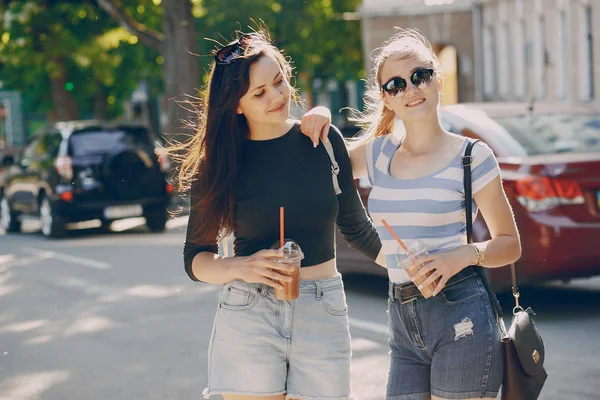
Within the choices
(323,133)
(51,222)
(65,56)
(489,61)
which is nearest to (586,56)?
(489,61)

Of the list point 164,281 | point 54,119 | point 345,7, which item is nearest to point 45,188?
point 164,281

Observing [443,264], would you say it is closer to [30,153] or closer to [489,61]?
[30,153]

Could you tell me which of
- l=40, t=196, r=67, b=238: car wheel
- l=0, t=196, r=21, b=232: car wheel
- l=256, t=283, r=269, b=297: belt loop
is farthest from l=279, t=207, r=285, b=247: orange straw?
l=0, t=196, r=21, b=232: car wheel

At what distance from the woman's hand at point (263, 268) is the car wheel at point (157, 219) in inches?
525

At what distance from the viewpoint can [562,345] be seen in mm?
7219

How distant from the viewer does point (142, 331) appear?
848cm

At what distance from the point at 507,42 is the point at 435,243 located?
30863 mm

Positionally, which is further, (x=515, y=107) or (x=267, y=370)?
(x=515, y=107)

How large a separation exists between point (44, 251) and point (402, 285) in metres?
11.7

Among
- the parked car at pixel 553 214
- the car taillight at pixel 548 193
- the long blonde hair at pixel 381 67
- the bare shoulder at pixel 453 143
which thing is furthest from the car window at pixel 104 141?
the bare shoulder at pixel 453 143

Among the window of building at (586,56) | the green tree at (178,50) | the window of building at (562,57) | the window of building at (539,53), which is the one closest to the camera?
the green tree at (178,50)

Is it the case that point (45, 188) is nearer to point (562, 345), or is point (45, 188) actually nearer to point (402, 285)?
point (562, 345)

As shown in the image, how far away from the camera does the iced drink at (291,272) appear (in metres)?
3.44

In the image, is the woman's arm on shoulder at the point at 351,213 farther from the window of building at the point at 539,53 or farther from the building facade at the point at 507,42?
the window of building at the point at 539,53
